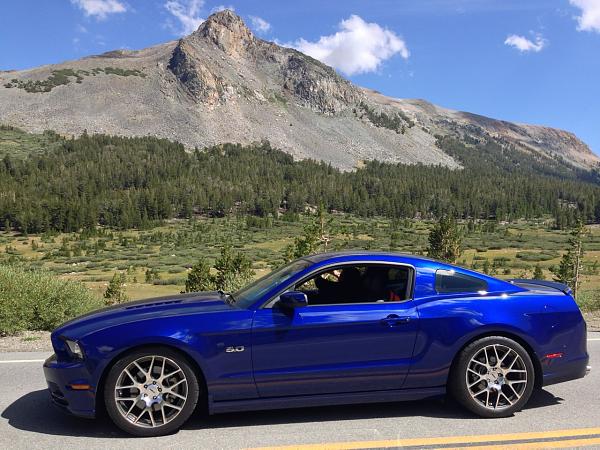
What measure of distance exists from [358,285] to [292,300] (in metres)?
0.95

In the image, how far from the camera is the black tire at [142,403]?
4332 millimetres

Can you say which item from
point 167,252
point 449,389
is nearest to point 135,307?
point 449,389

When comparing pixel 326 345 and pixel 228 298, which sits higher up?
pixel 228 298

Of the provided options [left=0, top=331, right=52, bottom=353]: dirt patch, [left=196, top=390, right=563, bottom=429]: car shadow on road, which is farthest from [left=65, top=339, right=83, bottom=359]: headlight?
[left=0, top=331, right=52, bottom=353]: dirt patch

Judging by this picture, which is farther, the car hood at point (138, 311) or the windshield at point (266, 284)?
the windshield at point (266, 284)

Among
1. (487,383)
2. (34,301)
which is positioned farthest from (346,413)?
(34,301)

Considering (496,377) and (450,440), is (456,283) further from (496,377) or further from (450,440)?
(450,440)

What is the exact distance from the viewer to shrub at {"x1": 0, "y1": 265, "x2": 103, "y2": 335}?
9359 mm

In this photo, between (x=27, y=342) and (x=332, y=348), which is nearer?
(x=332, y=348)

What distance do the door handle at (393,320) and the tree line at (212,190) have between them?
116 m

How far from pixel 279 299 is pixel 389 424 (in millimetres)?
1506

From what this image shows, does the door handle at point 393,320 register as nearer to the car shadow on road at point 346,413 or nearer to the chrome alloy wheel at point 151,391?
the car shadow on road at point 346,413

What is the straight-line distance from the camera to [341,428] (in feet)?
15.0

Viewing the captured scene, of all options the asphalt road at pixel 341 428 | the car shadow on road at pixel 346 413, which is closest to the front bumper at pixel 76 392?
the asphalt road at pixel 341 428
